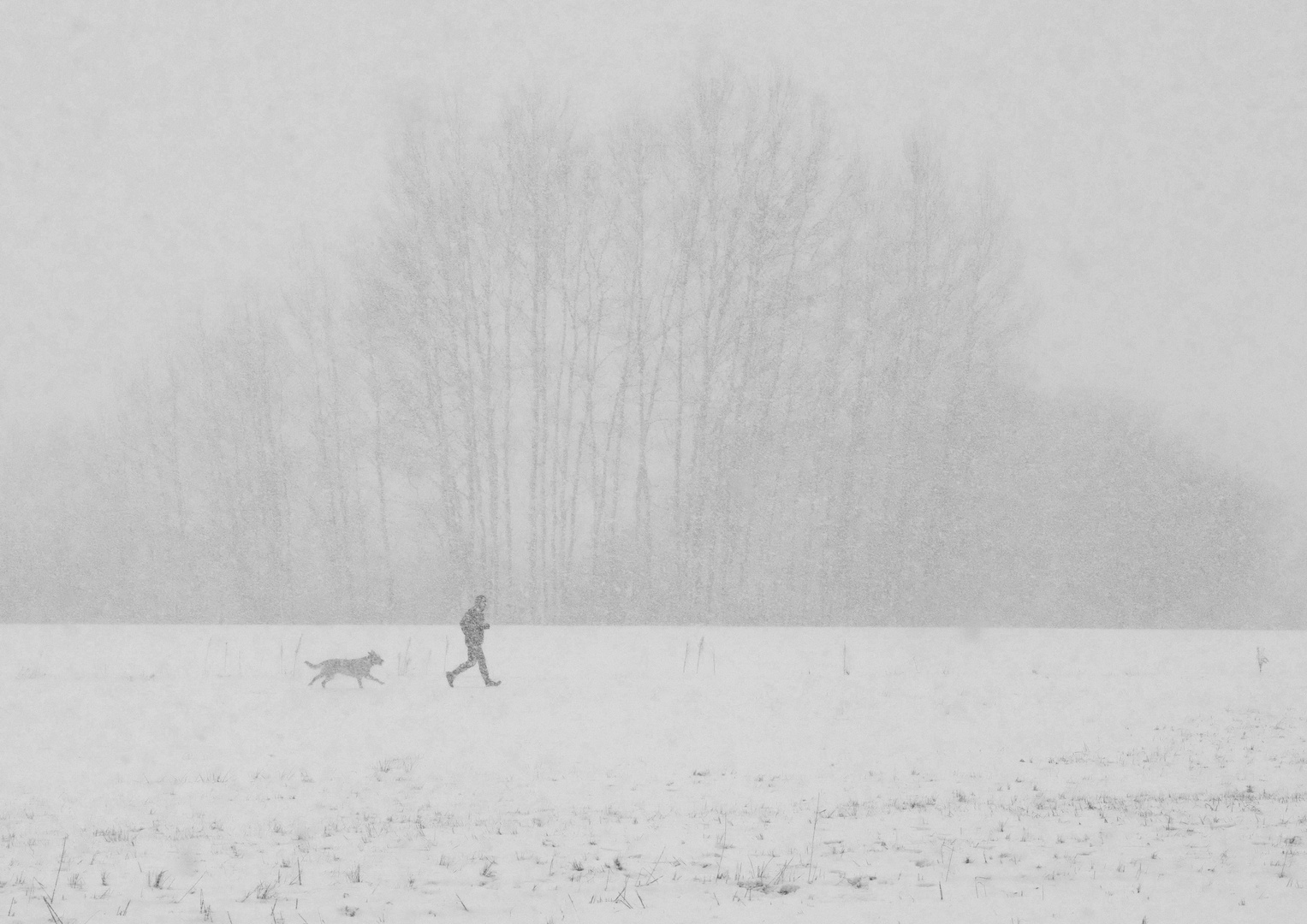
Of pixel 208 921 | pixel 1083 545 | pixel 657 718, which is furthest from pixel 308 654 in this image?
pixel 1083 545

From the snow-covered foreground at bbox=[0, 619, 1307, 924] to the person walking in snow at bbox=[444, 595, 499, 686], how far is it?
33 centimetres

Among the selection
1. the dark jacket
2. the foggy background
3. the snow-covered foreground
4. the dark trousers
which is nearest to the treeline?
the foggy background

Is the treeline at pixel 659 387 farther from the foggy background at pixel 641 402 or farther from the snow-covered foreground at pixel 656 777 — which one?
the snow-covered foreground at pixel 656 777

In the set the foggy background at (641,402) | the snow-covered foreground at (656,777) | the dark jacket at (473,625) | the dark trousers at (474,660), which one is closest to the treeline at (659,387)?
the foggy background at (641,402)

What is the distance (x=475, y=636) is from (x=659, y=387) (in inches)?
488

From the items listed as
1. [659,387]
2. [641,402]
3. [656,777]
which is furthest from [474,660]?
[659,387]

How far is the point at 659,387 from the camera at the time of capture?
26031 mm

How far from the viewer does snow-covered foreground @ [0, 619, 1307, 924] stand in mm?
5410

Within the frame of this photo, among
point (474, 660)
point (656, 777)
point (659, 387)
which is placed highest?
point (659, 387)

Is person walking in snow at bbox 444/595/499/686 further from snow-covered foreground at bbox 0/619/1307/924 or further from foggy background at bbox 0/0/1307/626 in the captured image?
foggy background at bbox 0/0/1307/626

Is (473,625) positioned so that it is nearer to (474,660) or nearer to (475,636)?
(475,636)

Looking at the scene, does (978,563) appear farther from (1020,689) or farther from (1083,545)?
(1020,689)

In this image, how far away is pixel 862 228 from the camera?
28562mm

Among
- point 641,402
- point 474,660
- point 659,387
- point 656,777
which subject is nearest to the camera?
point 656,777
